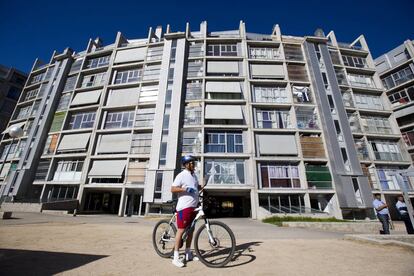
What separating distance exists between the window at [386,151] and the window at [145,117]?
984 inches

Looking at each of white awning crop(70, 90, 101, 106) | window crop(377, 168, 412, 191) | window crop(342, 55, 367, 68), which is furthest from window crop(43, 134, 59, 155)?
window crop(342, 55, 367, 68)

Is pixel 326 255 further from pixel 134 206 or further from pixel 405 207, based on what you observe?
pixel 134 206

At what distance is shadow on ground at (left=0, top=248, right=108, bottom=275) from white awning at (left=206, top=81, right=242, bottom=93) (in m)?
19.3

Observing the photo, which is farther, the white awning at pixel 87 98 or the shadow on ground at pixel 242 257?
the white awning at pixel 87 98

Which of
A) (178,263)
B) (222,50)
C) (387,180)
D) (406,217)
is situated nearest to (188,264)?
(178,263)

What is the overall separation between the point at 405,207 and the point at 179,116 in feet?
55.5

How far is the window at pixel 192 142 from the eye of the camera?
743 inches

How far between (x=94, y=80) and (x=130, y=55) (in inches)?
238

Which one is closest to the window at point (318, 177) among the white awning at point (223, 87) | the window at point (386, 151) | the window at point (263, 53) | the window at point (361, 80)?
the window at point (386, 151)

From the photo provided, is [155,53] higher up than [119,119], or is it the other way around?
[155,53]

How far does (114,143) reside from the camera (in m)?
20.8

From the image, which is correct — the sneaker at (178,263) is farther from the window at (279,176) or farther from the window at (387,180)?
the window at (387,180)

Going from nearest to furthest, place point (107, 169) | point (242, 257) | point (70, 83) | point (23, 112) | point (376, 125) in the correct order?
point (242, 257) → point (107, 169) → point (376, 125) → point (70, 83) → point (23, 112)

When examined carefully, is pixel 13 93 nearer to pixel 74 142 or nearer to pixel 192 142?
pixel 74 142
